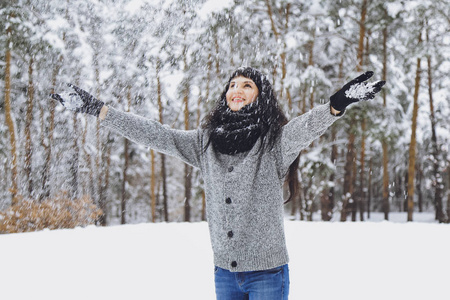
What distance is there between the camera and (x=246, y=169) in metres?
1.99

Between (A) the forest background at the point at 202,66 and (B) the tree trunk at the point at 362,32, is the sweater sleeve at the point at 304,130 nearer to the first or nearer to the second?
(A) the forest background at the point at 202,66

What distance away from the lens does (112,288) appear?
557 cm

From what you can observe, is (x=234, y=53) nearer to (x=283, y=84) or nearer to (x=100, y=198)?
(x=283, y=84)

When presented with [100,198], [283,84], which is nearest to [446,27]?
[283,84]

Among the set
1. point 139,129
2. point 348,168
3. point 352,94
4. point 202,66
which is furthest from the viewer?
point 202,66

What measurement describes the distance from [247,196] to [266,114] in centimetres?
43

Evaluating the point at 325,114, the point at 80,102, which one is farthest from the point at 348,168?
the point at 80,102

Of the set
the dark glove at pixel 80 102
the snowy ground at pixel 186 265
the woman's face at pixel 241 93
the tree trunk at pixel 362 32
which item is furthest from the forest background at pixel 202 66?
the woman's face at pixel 241 93

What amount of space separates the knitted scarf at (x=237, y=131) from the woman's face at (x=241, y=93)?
3 centimetres

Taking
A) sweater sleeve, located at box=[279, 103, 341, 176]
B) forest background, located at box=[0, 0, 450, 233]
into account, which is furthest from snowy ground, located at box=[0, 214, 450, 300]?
forest background, located at box=[0, 0, 450, 233]

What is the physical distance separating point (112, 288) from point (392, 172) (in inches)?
898

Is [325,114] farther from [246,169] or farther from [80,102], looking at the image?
[80,102]

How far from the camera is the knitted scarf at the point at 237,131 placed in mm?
Result: 2033

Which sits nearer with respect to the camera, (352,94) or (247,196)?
(352,94)
